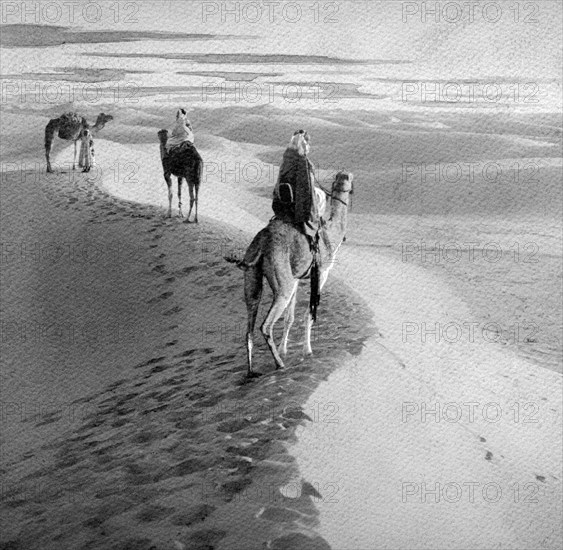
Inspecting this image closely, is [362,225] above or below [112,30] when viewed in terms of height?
below

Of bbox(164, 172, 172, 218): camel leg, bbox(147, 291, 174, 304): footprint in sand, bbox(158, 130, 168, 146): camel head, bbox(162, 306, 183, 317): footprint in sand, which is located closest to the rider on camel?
bbox(162, 306, 183, 317): footprint in sand

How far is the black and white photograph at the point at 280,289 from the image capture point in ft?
14.7

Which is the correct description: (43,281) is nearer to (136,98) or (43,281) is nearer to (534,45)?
(136,98)

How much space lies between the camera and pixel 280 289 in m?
5.25

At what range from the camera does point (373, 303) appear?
27.0 ft

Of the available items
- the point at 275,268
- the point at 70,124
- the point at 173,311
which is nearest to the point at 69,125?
the point at 70,124

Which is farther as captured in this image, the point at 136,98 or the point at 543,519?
the point at 136,98

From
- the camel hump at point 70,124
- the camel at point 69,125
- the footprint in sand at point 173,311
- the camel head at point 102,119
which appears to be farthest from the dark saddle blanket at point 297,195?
the camel hump at point 70,124

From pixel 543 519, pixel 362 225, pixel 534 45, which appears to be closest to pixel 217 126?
pixel 362 225

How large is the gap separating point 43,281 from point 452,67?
19.8 feet

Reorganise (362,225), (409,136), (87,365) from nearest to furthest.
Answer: (87,365), (362,225), (409,136)

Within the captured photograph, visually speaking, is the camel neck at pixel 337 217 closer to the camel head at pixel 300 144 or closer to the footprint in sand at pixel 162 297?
the camel head at pixel 300 144

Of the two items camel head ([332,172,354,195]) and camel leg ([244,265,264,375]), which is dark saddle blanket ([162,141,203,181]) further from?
camel leg ([244,265,264,375])

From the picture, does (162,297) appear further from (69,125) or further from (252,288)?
(69,125)
